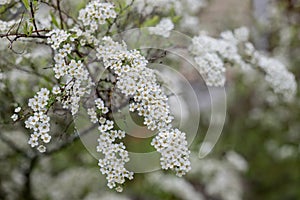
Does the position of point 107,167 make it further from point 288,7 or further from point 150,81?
point 288,7

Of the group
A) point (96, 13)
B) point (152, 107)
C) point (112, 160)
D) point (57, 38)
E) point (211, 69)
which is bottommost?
point (112, 160)

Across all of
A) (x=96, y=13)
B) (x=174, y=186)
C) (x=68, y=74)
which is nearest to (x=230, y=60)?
(x=96, y=13)

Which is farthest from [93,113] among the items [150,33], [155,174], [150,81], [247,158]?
[247,158]

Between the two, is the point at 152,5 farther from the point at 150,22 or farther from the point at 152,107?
the point at 152,107

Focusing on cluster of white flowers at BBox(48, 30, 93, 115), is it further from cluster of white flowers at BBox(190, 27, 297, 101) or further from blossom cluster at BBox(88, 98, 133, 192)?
cluster of white flowers at BBox(190, 27, 297, 101)

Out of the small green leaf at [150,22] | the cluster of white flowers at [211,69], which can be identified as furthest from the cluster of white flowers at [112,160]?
the small green leaf at [150,22]

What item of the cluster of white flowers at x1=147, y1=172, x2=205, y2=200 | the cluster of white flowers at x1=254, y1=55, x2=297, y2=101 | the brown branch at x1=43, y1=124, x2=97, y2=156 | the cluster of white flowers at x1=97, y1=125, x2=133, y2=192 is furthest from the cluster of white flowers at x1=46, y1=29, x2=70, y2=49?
the cluster of white flowers at x1=147, y1=172, x2=205, y2=200
